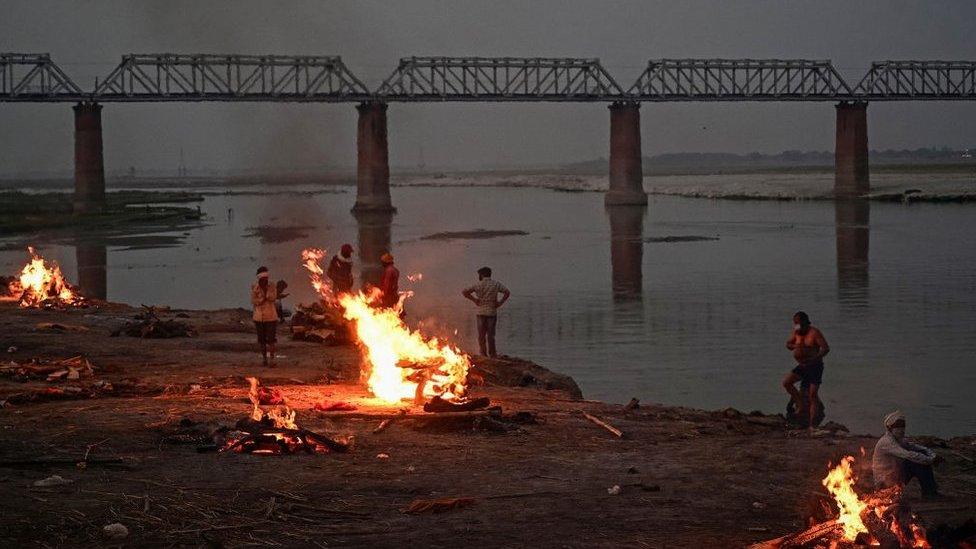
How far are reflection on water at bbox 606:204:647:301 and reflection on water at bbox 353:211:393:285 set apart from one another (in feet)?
25.6

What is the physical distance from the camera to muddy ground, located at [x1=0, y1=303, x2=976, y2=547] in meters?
11.8

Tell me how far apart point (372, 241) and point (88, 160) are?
39.3 meters

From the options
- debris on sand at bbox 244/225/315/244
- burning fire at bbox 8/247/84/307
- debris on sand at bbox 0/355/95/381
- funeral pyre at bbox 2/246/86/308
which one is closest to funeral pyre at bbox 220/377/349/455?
debris on sand at bbox 0/355/95/381

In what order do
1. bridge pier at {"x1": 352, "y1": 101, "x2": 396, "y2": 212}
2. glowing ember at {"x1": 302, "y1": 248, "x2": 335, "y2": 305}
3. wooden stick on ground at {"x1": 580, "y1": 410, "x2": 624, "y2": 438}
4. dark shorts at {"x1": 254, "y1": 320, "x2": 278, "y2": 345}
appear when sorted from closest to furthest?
wooden stick on ground at {"x1": 580, "y1": 410, "x2": 624, "y2": 438}, dark shorts at {"x1": 254, "y1": 320, "x2": 278, "y2": 345}, glowing ember at {"x1": 302, "y1": 248, "x2": 335, "y2": 305}, bridge pier at {"x1": 352, "y1": 101, "x2": 396, "y2": 212}

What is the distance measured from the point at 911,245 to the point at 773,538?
166ft

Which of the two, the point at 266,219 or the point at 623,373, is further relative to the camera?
the point at 266,219

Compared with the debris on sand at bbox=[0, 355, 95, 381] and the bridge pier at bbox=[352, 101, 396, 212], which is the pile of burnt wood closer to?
the debris on sand at bbox=[0, 355, 95, 381]

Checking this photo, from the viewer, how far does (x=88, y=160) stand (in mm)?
99750

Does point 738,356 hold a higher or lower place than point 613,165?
lower

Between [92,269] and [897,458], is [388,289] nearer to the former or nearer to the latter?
[897,458]

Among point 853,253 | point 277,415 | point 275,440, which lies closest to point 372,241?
point 853,253

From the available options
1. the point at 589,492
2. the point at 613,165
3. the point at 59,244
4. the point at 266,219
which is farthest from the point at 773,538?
the point at 613,165

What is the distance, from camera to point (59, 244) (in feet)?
224

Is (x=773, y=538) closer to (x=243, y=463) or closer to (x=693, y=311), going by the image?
(x=243, y=463)
